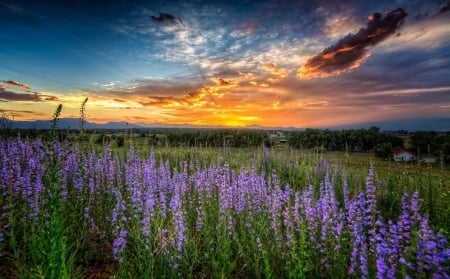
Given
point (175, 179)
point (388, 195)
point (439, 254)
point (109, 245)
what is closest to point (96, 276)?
point (109, 245)

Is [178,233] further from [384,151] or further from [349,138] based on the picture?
[349,138]

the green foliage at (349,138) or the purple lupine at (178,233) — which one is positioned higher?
the green foliage at (349,138)

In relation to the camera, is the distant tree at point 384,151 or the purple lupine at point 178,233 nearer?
the purple lupine at point 178,233

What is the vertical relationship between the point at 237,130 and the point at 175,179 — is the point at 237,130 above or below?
above

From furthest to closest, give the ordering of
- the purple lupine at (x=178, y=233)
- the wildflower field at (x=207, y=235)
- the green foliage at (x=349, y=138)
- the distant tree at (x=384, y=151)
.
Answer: the green foliage at (x=349, y=138)
the distant tree at (x=384, y=151)
the purple lupine at (x=178, y=233)
the wildflower field at (x=207, y=235)

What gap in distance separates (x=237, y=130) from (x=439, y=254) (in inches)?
888

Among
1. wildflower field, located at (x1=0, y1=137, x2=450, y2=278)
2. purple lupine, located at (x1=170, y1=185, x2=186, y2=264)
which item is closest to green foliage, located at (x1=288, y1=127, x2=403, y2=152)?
wildflower field, located at (x1=0, y1=137, x2=450, y2=278)

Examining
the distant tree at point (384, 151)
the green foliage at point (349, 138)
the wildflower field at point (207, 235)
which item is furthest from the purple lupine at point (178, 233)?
the distant tree at point (384, 151)

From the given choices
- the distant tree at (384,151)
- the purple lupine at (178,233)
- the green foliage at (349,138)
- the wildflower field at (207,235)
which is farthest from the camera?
the green foliage at (349,138)

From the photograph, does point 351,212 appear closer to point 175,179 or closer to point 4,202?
point 175,179

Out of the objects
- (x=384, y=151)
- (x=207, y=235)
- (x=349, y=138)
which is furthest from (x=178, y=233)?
(x=349, y=138)

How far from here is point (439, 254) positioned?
3.05 metres

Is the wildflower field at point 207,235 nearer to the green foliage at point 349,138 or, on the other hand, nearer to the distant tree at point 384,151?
the green foliage at point 349,138

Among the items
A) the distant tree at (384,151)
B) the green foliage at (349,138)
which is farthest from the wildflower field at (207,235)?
the distant tree at (384,151)
